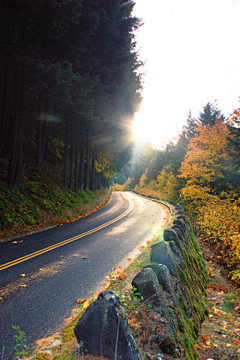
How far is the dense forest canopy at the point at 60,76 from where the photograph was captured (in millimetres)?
10328

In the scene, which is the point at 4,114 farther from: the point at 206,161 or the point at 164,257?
the point at 206,161

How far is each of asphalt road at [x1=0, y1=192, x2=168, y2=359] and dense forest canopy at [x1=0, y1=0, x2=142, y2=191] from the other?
553cm

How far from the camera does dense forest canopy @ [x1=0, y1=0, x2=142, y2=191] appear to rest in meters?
10.3

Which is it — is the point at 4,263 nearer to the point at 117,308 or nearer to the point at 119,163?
the point at 117,308

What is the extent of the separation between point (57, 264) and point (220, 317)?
14.7 ft

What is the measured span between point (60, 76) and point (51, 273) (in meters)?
9.51

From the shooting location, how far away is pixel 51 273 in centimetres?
511

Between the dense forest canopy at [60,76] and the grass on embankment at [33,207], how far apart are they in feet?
3.28

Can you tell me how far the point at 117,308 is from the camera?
2117 millimetres

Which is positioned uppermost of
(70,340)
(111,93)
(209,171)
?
(111,93)

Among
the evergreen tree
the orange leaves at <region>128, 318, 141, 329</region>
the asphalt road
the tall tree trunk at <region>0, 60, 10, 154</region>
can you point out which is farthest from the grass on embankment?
the evergreen tree

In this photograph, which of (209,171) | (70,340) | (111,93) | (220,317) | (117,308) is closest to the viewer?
(117,308)

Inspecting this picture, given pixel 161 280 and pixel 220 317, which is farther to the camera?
pixel 220 317

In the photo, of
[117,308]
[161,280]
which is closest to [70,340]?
[117,308]
